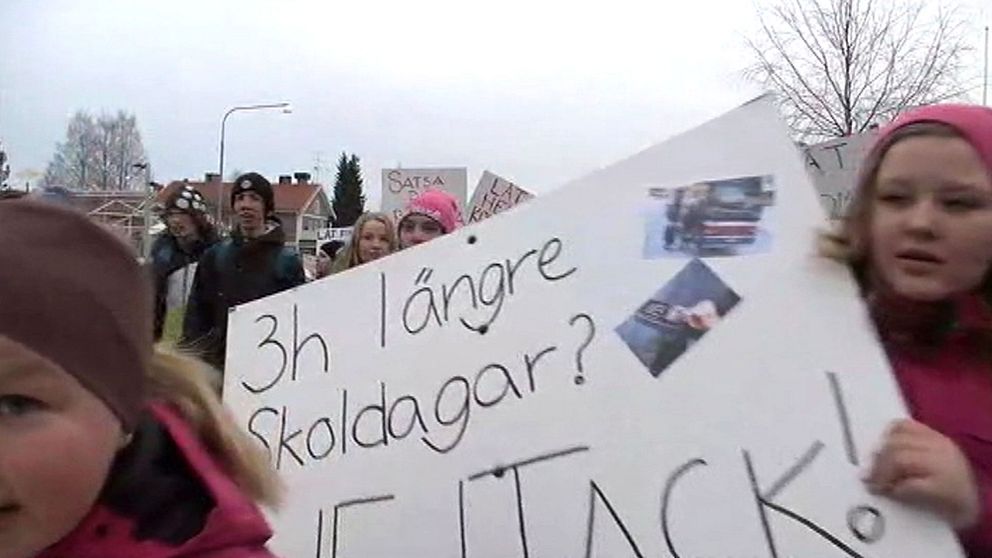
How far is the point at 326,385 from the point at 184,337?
254cm

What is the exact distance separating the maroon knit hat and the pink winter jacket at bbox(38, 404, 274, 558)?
7 cm

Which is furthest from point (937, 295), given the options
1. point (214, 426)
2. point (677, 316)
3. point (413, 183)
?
point (413, 183)

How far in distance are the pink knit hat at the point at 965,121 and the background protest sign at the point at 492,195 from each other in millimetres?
5780

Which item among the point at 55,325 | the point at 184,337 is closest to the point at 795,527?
the point at 55,325

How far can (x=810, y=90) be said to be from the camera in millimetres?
18703

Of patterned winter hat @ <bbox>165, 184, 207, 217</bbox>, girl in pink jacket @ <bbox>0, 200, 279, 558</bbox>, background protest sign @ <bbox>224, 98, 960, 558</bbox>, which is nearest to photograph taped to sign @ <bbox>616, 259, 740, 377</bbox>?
background protest sign @ <bbox>224, 98, 960, 558</bbox>

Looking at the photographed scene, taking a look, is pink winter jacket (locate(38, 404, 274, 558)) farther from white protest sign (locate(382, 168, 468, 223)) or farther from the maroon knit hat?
white protest sign (locate(382, 168, 468, 223))

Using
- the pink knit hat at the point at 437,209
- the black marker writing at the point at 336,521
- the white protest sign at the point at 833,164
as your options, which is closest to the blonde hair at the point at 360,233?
the pink knit hat at the point at 437,209

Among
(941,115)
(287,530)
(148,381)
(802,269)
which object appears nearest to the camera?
(148,381)

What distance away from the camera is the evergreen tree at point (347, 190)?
60062 millimetres

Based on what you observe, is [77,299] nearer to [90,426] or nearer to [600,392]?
[90,426]

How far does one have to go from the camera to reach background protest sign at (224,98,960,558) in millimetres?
1506

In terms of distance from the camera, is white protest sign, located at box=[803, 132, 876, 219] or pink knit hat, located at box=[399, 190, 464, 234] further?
white protest sign, located at box=[803, 132, 876, 219]

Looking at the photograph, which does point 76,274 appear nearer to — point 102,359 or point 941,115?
point 102,359
